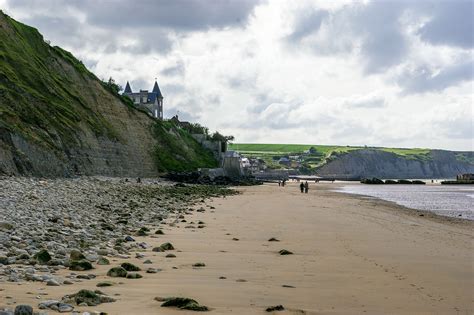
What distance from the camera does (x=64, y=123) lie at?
162 feet

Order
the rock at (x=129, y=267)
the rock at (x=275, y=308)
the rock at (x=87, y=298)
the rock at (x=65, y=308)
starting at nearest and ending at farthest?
the rock at (x=65, y=308)
the rock at (x=87, y=298)
the rock at (x=275, y=308)
the rock at (x=129, y=267)

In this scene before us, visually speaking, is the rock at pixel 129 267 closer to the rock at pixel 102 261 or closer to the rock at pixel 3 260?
the rock at pixel 102 261

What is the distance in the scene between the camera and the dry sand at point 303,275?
7.63 meters

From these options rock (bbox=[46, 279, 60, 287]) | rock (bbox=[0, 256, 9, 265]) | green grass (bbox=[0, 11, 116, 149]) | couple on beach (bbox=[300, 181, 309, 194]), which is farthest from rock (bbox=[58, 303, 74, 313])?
couple on beach (bbox=[300, 181, 309, 194])

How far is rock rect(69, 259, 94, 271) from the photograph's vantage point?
9.30m

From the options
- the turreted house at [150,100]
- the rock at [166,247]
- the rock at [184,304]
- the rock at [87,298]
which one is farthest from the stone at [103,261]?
the turreted house at [150,100]

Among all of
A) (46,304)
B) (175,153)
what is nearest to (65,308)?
(46,304)

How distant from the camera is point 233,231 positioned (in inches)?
722

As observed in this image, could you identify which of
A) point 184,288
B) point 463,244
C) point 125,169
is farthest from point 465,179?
point 184,288

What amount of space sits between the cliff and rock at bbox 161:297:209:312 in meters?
27.6

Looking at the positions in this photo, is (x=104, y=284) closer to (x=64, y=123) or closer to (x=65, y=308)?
(x=65, y=308)

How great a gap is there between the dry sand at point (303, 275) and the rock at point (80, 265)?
0.35 metres

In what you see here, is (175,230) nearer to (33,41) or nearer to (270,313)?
(270,313)

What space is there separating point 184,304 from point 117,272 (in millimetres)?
2239
